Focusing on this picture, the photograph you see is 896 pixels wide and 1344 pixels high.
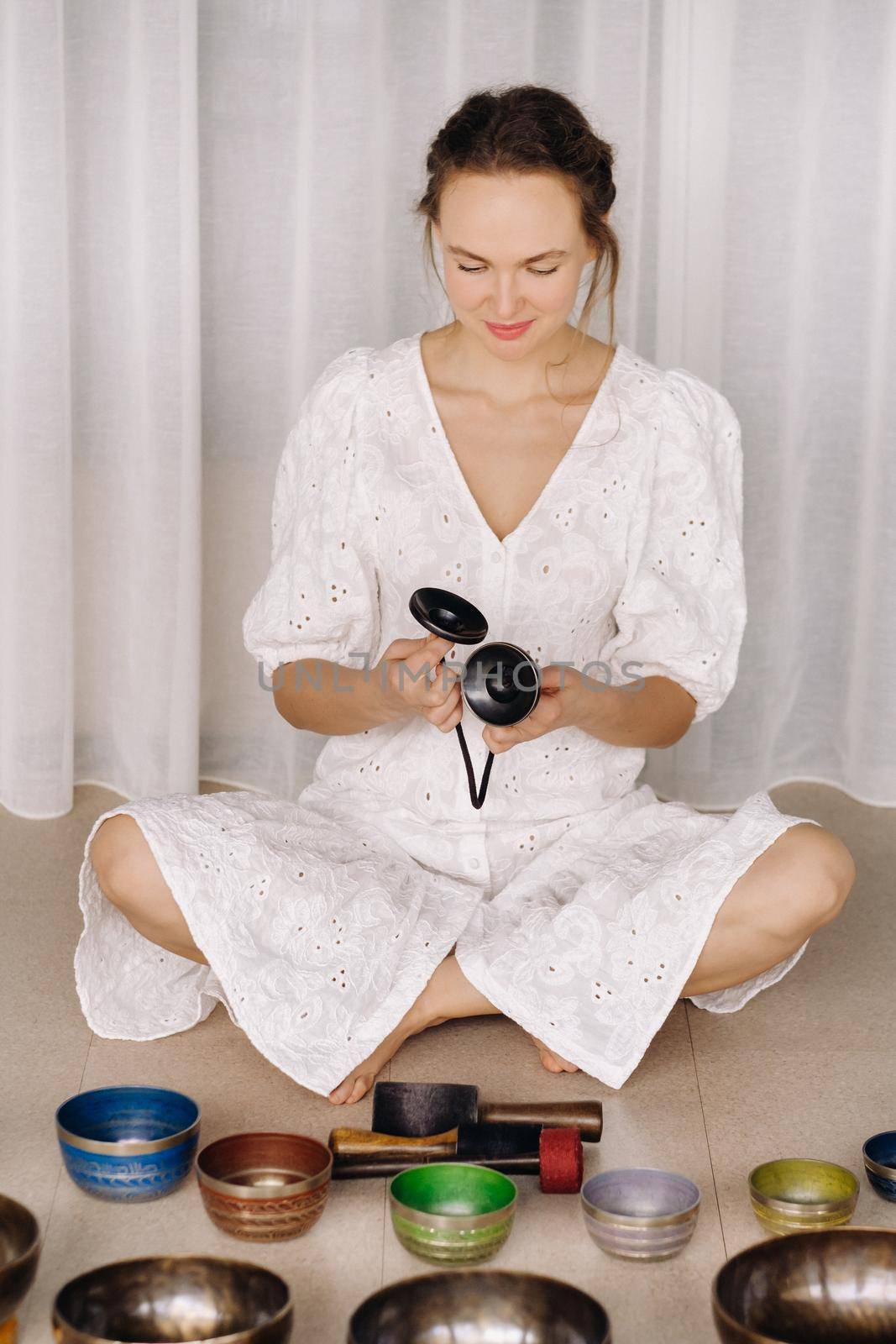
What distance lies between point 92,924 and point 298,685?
0.40m

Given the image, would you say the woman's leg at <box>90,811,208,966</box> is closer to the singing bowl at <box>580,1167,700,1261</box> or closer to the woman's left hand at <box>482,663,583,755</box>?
the woman's left hand at <box>482,663,583,755</box>

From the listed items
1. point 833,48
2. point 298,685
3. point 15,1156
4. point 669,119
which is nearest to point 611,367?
point 298,685

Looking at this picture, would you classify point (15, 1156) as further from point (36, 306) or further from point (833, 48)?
point (833, 48)

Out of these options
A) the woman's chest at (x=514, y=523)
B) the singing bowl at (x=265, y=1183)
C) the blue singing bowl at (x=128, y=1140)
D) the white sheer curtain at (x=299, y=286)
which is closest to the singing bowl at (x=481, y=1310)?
the singing bowl at (x=265, y=1183)

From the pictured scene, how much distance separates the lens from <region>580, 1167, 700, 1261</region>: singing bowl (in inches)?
61.4

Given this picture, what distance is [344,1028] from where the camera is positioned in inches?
74.9

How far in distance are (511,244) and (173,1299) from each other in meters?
1.16

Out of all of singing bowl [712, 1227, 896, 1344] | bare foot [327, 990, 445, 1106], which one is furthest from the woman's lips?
singing bowl [712, 1227, 896, 1344]

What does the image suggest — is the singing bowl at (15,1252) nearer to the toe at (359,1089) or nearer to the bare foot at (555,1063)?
the toe at (359,1089)

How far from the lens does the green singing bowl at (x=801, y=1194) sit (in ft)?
5.28

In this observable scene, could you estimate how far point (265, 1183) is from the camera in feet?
5.55

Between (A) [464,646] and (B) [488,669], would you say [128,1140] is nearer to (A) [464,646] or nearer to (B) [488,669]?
(B) [488,669]

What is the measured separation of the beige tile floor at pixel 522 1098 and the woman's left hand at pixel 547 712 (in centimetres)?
42

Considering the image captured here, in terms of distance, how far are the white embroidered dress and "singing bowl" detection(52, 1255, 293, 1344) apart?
0.57 metres
